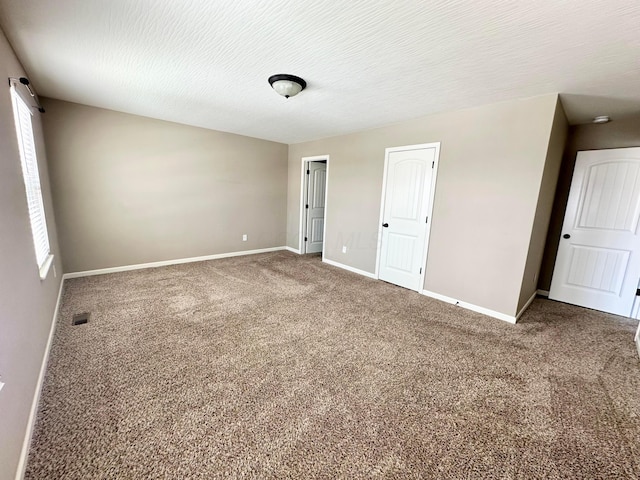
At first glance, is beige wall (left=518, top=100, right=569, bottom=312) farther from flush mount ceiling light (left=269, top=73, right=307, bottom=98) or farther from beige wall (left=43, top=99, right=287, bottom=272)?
beige wall (left=43, top=99, right=287, bottom=272)

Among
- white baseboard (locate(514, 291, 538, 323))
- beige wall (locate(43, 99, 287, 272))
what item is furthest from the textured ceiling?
white baseboard (locate(514, 291, 538, 323))

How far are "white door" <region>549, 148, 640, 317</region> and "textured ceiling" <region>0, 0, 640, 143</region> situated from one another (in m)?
0.63

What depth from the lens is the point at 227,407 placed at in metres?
1.61

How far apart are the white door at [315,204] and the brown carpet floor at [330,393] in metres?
2.73

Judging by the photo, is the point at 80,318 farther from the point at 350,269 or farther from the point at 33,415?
the point at 350,269

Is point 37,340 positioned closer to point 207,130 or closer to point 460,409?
point 460,409

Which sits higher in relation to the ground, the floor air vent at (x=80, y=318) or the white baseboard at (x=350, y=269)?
the white baseboard at (x=350, y=269)

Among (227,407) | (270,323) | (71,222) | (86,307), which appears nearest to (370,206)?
(270,323)

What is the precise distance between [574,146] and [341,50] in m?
3.56

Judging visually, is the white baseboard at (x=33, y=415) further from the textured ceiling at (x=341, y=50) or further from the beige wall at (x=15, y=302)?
the textured ceiling at (x=341, y=50)

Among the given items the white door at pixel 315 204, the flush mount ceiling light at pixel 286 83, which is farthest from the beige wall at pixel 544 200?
the white door at pixel 315 204

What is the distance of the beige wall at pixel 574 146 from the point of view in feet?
9.96

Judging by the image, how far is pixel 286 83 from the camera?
2.34m

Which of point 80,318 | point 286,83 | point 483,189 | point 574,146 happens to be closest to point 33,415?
point 80,318
